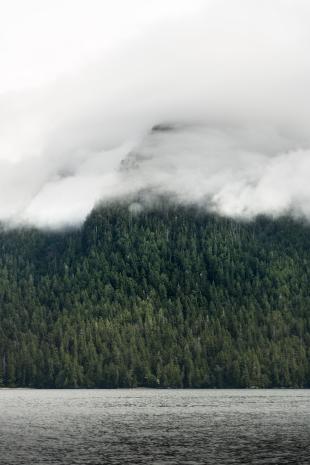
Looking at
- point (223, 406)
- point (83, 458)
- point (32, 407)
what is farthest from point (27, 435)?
point (223, 406)

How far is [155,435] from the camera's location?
360 ft

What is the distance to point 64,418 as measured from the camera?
468ft

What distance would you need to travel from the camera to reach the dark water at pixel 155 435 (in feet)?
275

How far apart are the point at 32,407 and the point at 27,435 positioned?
2836 inches

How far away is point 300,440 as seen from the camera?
332 ft

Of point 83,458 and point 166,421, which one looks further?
point 166,421

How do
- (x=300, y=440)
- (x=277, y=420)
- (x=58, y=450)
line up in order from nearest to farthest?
(x=58, y=450) < (x=300, y=440) < (x=277, y=420)

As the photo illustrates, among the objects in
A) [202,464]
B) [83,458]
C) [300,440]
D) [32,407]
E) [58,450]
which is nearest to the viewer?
[202,464]

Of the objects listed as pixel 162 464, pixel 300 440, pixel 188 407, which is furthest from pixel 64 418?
pixel 162 464

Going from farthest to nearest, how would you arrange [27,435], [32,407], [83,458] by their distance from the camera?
[32,407] < [27,435] < [83,458]

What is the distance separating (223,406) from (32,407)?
1939 inches

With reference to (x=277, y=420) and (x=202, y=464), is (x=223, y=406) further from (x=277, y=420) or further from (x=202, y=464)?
(x=202, y=464)

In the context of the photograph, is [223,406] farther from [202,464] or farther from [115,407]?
[202,464]

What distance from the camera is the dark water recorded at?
83688mm
